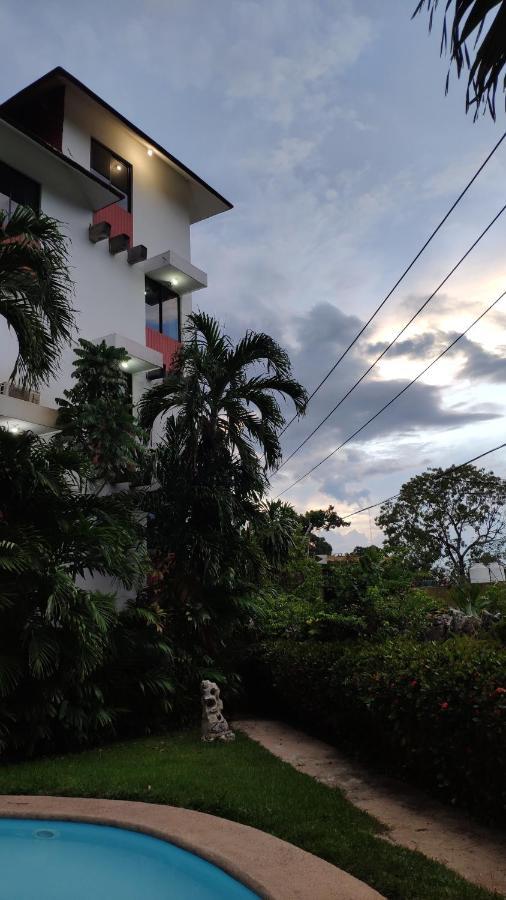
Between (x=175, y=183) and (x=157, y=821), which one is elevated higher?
(x=175, y=183)

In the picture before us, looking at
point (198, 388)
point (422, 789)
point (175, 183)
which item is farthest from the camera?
point (175, 183)

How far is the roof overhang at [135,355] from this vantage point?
48.1 feet

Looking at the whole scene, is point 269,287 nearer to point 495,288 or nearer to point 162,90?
point 162,90

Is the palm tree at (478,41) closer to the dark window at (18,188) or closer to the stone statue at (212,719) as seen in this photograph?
the stone statue at (212,719)

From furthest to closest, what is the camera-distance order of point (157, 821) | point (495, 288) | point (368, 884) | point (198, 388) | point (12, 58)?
point (12, 58)
point (495, 288)
point (198, 388)
point (157, 821)
point (368, 884)

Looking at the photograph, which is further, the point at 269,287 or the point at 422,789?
the point at 269,287

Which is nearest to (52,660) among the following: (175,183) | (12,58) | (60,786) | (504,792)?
(60,786)

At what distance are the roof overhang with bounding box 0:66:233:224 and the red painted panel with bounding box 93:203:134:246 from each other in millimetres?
2360

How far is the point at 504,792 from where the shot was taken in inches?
178

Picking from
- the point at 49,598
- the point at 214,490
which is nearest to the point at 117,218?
the point at 214,490

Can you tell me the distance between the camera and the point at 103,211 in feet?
54.3

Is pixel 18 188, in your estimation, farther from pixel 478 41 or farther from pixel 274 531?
pixel 478 41

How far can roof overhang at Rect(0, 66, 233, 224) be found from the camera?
15781 millimetres

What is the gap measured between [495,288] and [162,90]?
30.3ft
